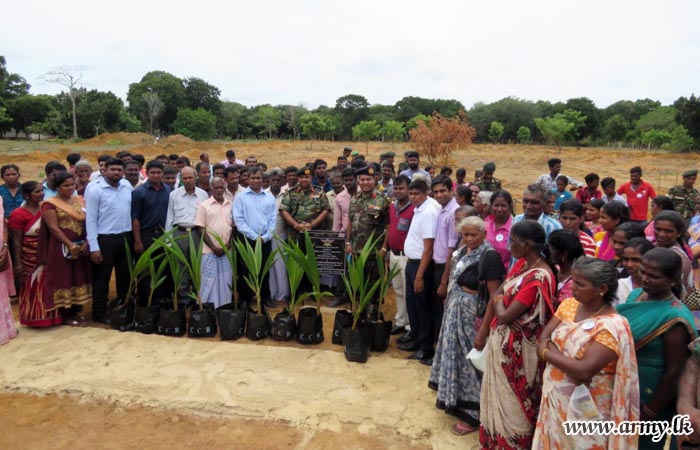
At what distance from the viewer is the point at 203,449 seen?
278 cm

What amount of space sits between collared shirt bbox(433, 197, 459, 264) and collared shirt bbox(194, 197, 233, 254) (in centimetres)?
244

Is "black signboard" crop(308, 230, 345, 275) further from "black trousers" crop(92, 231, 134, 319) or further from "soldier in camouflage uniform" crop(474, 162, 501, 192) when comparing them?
"soldier in camouflage uniform" crop(474, 162, 501, 192)

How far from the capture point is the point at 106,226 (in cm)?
457

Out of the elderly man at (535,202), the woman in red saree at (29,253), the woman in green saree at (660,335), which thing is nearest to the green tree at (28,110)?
the woman in red saree at (29,253)

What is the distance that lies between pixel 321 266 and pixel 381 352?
1.15m

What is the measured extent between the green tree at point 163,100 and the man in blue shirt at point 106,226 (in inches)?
1716

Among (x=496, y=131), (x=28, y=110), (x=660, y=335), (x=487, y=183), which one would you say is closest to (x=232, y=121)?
(x=28, y=110)

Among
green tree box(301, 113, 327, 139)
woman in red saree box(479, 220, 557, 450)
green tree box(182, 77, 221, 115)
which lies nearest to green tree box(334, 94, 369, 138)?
green tree box(301, 113, 327, 139)

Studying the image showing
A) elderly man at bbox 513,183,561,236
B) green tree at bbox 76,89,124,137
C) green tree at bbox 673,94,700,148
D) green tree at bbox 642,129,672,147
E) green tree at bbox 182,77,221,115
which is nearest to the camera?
elderly man at bbox 513,183,561,236

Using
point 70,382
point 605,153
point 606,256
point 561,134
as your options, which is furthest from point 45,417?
point 561,134

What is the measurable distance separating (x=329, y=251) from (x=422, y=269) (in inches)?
52.7

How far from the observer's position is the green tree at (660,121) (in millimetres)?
35412

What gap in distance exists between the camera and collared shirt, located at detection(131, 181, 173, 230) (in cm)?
486

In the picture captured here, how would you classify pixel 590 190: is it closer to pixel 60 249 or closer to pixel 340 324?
pixel 340 324
